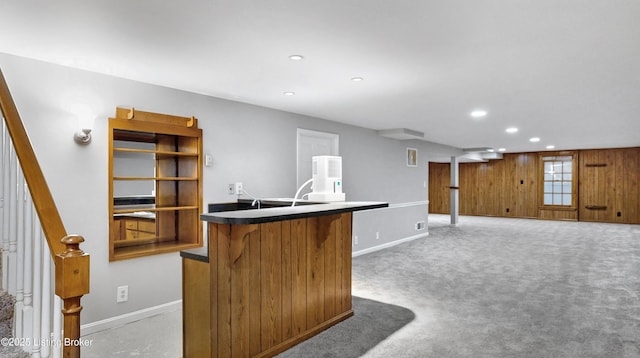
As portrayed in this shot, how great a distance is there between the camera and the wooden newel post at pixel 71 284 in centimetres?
129

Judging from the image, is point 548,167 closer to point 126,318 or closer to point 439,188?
point 439,188

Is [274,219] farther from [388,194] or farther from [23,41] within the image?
[388,194]

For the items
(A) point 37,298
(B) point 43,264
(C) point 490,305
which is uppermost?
(B) point 43,264

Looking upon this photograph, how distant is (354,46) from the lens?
2549 millimetres

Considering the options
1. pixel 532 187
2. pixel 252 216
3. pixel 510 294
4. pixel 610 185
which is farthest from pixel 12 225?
pixel 610 185

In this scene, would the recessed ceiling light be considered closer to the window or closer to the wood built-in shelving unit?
the wood built-in shelving unit

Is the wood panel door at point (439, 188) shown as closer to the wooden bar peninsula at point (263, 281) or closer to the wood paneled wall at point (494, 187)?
the wood paneled wall at point (494, 187)

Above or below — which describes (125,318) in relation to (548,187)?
below

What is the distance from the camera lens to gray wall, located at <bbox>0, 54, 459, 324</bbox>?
2.93m

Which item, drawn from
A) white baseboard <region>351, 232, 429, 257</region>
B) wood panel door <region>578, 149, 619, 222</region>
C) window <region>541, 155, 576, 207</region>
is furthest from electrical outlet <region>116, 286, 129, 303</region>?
wood panel door <region>578, 149, 619, 222</region>

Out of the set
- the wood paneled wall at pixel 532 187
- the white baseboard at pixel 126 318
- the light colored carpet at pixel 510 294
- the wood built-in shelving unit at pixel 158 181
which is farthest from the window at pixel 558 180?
the white baseboard at pixel 126 318

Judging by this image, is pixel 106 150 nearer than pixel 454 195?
Yes

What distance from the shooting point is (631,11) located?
6.56ft

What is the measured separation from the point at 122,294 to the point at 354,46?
2.85 metres
